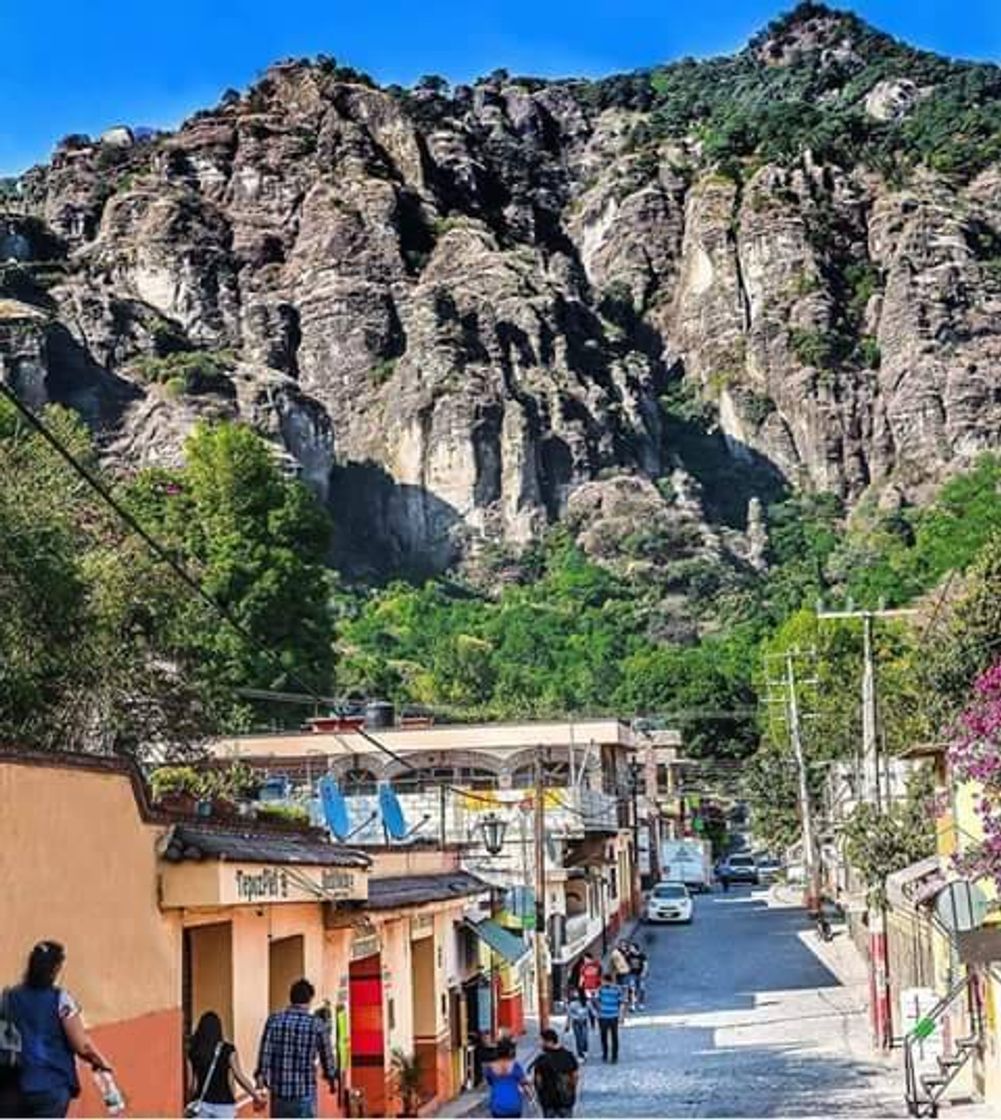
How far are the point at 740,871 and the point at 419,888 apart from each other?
173ft

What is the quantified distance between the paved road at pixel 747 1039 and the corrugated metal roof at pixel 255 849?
533 centimetres

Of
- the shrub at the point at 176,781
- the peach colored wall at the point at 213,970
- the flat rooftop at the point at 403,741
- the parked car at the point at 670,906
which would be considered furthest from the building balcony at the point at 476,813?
the peach colored wall at the point at 213,970

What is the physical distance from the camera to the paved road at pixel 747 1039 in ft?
65.3

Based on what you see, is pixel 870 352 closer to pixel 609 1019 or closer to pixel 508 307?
pixel 508 307

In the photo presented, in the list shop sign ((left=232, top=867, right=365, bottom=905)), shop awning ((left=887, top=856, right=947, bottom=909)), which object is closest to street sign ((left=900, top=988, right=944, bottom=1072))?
shop awning ((left=887, top=856, right=947, bottom=909))

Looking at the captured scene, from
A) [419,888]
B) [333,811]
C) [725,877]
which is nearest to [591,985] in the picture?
[419,888]

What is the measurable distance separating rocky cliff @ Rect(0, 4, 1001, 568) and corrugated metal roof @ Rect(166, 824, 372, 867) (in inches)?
3326

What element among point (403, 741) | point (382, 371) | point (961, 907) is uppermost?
point (382, 371)

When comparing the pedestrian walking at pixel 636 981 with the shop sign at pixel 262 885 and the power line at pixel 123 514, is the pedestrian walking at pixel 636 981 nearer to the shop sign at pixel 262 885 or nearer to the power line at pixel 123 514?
the power line at pixel 123 514

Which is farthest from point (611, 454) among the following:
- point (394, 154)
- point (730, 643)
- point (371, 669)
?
point (371, 669)

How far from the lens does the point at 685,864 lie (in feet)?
214

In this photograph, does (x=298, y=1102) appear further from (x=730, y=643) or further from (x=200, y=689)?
(x=730, y=643)

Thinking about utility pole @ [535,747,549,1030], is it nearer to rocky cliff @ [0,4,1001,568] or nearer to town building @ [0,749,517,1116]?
town building @ [0,749,517,1116]

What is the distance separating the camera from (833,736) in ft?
217
